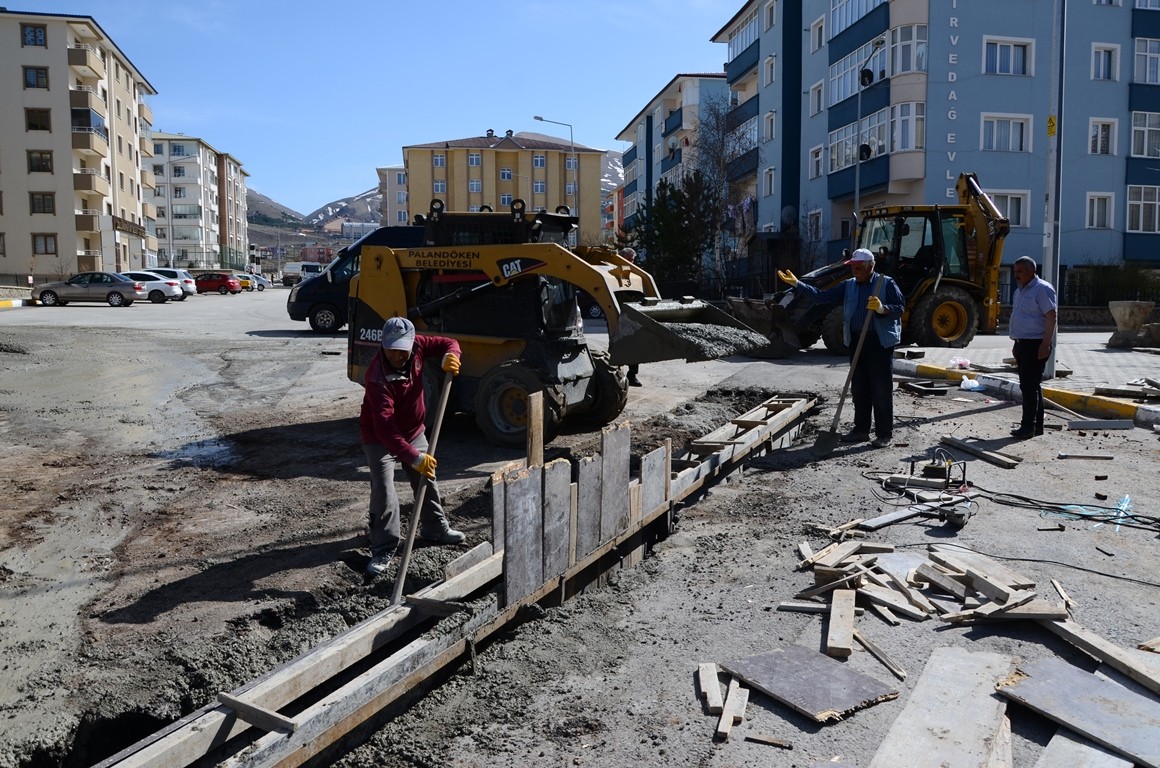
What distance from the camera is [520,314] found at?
960 centimetres

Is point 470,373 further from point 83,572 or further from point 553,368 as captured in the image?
point 83,572

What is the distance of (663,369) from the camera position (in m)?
16.5

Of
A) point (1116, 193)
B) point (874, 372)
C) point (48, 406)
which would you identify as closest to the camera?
point (874, 372)

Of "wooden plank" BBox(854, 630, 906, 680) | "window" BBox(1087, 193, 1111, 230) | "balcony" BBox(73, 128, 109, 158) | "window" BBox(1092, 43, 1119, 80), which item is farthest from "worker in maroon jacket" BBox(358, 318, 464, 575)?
"balcony" BBox(73, 128, 109, 158)

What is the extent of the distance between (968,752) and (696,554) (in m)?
2.84

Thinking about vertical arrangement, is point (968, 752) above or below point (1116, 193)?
below

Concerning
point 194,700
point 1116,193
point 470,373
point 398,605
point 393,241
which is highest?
point 1116,193

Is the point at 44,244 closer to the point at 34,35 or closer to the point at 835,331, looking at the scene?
the point at 34,35

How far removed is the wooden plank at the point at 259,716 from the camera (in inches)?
140

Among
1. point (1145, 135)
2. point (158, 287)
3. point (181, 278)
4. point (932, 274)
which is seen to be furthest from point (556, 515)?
point (181, 278)

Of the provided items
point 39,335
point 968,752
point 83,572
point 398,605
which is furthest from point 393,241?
point 968,752

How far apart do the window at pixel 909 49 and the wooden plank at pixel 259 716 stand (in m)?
34.7

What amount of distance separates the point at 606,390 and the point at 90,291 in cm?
3410

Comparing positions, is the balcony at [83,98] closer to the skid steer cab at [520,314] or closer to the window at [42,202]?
the window at [42,202]
